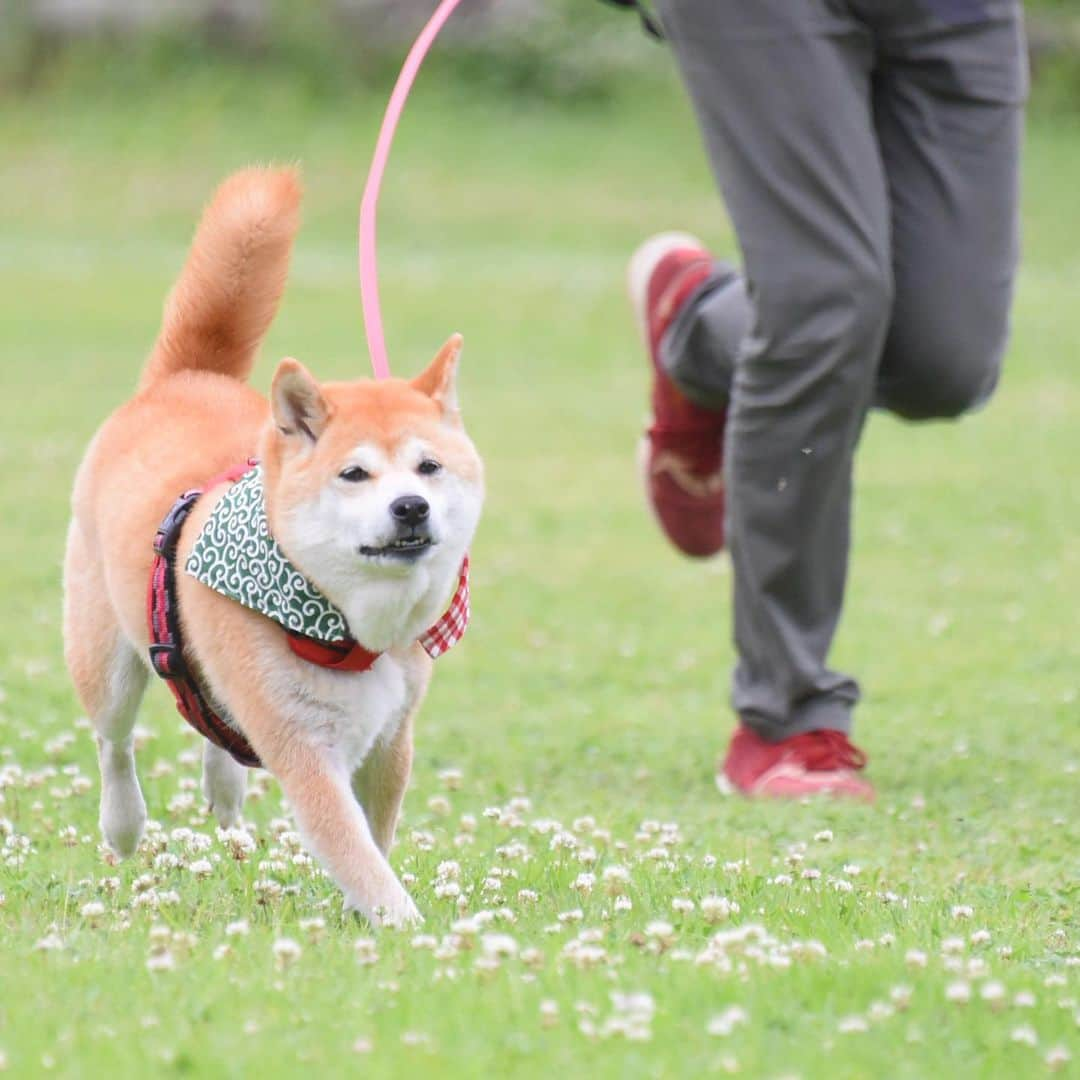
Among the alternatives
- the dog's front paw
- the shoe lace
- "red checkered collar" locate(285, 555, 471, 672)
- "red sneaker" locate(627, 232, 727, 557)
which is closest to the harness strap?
"red checkered collar" locate(285, 555, 471, 672)

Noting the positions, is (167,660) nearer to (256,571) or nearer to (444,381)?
(256,571)

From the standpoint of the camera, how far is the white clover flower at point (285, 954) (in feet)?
10.1

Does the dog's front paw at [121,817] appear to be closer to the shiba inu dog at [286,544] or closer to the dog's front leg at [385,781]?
the shiba inu dog at [286,544]

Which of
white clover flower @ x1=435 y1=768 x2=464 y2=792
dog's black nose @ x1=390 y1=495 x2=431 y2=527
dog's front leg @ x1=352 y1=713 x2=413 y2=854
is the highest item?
dog's black nose @ x1=390 y1=495 x2=431 y2=527

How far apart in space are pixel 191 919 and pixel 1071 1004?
5.03ft

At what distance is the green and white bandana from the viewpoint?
11.6 ft

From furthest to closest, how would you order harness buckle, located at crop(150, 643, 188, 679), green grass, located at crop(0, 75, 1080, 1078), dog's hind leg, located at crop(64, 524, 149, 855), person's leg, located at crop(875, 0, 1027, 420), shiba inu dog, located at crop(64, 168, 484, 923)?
person's leg, located at crop(875, 0, 1027, 420) < dog's hind leg, located at crop(64, 524, 149, 855) < harness buckle, located at crop(150, 643, 188, 679) < shiba inu dog, located at crop(64, 168, 484, 923) < green grass, located at crop(0, 75, 1080, 1078)

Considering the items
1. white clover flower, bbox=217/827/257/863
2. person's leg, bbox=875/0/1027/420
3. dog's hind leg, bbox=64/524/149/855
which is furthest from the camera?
person's leg, bbox=875/0/1027/420

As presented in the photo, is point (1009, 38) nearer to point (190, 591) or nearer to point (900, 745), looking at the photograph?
point (900, 745)

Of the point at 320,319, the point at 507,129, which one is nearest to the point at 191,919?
the point at 320,319

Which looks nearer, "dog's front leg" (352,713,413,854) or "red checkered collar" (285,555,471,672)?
"red checkered collar" (285,555,471,672)

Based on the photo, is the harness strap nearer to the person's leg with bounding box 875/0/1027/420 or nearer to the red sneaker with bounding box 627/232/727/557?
the person's leg with bounding box 875/0/1027/420

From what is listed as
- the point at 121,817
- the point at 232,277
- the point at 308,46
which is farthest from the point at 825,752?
the point at 308,46

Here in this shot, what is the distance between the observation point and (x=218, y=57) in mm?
25141
